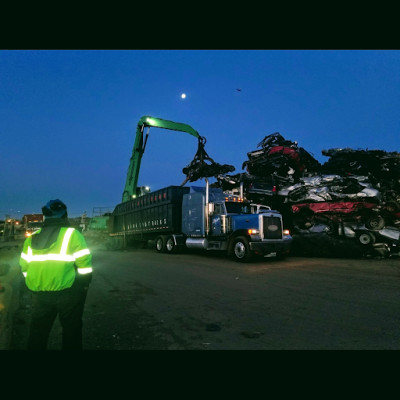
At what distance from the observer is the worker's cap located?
285 cm

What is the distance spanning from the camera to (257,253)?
35.6 ft

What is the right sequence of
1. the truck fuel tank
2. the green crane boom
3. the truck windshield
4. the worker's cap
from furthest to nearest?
1. the green crane boom
2. the truck fuel tank
3. the truck windshield
4. the worker's cap

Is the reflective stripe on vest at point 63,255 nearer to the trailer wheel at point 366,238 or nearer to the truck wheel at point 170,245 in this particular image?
the truck wheel at point 170,245

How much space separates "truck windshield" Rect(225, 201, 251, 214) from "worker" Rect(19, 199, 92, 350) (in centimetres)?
1003

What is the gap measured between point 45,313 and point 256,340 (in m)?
2.32

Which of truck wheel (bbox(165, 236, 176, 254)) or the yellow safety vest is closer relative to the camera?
the yellow safety vest

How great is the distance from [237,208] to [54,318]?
10647mm

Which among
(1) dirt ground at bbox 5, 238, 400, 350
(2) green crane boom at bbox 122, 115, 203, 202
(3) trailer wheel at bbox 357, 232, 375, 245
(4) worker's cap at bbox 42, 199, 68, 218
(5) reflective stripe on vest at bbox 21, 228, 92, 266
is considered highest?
(2) green crane boom at bbox 122, 115, 203, 202

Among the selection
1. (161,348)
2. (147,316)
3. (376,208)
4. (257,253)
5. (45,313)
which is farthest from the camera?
(376,208)

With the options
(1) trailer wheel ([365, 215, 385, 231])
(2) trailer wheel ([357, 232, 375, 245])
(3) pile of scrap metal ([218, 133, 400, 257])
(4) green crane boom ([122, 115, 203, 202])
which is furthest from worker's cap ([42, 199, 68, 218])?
(4) green crane boom ([122, 115, 203, 202])

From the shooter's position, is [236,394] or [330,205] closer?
[236,394]

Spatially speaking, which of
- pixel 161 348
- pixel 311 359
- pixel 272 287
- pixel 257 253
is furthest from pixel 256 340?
pixel 257 253

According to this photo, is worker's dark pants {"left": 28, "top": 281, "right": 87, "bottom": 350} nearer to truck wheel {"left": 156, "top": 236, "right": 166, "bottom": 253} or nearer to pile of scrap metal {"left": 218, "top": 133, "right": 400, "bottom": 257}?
pile of scrap metal {"left": 218, "top": 133, "right": 400, "bottom": 257}

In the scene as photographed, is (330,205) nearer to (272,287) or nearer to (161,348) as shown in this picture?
(272,287)
